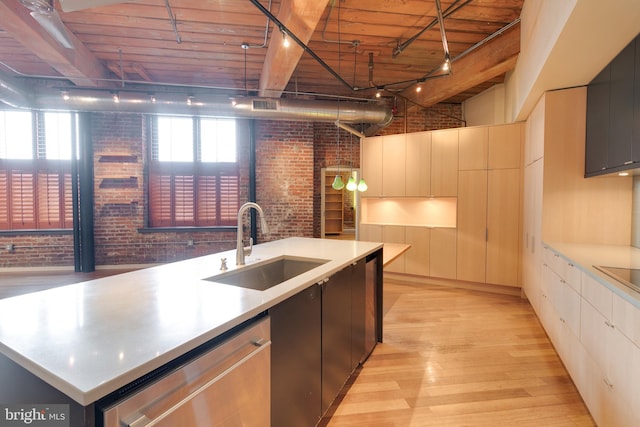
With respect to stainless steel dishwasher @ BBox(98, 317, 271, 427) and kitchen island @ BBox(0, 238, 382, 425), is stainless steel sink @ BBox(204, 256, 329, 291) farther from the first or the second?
stainless steel dishwasher @ BBox(98, 317, 271, 427)

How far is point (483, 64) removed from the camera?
3.99m

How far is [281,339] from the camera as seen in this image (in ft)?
4.90

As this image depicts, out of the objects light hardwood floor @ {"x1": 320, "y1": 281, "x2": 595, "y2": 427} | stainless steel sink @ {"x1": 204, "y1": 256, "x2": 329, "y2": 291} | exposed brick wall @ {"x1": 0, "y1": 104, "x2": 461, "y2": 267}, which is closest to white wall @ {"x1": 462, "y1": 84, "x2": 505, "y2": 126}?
exposed brick wall @ {"x1": 0, "y1": 104, "x2": 461, "y2": 267}

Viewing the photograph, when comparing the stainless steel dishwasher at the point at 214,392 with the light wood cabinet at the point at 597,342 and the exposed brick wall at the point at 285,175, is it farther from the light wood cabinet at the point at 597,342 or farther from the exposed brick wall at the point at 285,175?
the exposed brick wall at the point at 285,175

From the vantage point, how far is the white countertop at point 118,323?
0.83 meters

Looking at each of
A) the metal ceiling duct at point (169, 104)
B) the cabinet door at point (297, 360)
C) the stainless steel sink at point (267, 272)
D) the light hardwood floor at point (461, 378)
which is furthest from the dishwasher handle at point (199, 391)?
the metal ceiling duct at point (169, 104)

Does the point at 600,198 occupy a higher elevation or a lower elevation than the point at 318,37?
lower

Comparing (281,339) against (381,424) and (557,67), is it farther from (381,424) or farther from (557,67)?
(557,67)

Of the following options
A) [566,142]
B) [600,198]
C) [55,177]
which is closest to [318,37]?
[566,142]

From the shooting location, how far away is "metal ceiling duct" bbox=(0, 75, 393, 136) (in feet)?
14.6

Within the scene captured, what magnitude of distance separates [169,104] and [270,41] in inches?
70.1

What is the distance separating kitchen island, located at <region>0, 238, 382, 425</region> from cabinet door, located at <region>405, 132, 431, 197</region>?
3.64m

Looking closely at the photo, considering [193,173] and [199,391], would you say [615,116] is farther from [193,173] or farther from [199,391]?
[193,173]

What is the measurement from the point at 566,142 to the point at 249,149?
4.89m
